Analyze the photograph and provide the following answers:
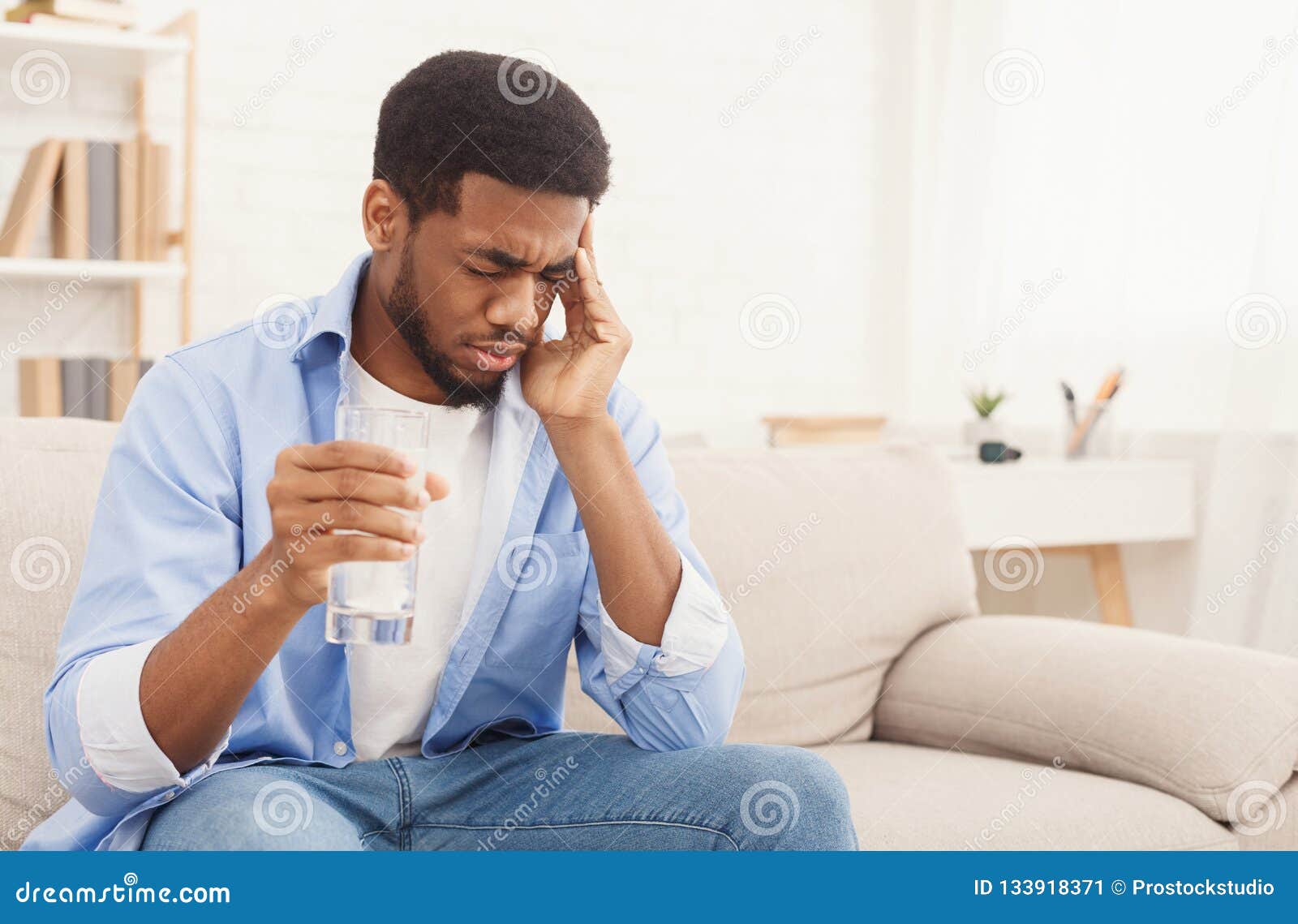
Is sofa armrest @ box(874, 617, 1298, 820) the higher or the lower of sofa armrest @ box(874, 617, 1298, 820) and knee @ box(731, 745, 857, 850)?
the lower

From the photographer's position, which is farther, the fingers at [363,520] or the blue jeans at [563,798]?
the blue jeans at [563,798]

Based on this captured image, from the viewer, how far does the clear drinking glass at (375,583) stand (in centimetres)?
A: 85

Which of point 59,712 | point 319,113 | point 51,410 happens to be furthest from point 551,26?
point 59,712

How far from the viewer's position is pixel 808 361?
11.8ft

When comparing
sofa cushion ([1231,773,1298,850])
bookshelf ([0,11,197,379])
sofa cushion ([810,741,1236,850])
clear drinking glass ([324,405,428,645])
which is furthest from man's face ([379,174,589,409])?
bookshelf ([0,11,197,379])

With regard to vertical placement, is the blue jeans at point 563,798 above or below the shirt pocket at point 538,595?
below

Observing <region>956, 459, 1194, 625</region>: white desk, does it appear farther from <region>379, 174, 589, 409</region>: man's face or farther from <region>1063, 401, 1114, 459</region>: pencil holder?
<region>379, 174, 589, 409</region>: man's face

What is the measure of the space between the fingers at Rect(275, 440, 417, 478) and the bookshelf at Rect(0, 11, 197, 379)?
170cm

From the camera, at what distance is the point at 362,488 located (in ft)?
2.70

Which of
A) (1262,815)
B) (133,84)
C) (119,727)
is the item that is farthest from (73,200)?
(1262,815)

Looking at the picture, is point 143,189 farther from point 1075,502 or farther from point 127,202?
point 1075,502

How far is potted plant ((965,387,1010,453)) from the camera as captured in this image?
2873 mm

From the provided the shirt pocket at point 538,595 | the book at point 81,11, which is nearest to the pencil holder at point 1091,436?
the shirt pocket at point 538,595

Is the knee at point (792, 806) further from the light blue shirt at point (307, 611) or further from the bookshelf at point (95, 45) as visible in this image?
the bookshelf at point (95, 45)
